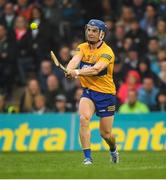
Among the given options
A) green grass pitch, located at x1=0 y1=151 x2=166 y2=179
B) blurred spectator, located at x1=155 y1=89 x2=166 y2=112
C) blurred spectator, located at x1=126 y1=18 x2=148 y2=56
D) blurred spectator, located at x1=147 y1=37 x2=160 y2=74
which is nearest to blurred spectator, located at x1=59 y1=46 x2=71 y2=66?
blurred spectator, located at x1=126 y1=18 x2=148 y2=56

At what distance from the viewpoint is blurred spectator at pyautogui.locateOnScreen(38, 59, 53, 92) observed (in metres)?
24.3

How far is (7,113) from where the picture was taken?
76.8 feet

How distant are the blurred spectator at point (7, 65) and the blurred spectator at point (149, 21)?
3.91 meters

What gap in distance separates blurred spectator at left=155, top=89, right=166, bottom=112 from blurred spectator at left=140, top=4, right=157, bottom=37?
8.01ft

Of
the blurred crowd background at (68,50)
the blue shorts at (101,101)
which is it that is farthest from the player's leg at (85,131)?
the blurred crowd background at (68,50)

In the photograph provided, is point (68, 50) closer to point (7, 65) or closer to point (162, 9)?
point (7, 65)

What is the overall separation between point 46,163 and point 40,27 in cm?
942

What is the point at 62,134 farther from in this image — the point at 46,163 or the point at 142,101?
the point at 46,163

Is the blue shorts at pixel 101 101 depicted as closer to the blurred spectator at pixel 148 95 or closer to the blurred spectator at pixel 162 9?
the blurred spectator at pixel 148 95

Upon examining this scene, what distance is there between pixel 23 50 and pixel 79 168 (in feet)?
37.1

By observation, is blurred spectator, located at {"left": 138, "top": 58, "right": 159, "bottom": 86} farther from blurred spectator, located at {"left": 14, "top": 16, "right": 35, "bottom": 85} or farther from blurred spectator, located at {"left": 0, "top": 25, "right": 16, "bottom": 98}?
blurred spectator, located at {"left": 0, "top": 25, "right": 16, "bottom": 98}

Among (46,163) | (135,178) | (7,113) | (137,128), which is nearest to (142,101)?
Result: (137,128)

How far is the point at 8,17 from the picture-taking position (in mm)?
26016

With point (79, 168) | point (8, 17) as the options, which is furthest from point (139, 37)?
point (79, 168)
